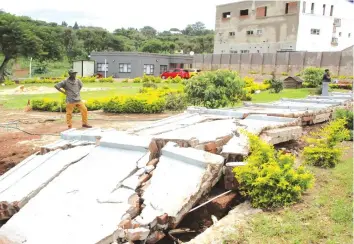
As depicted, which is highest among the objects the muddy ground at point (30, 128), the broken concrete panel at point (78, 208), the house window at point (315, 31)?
the house window at point (315, 31)

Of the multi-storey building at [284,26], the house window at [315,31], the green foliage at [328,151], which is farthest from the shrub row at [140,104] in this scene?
the house window at [315,31]

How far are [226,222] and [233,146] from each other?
1.61m

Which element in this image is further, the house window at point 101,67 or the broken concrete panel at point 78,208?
the house window at point 101,67

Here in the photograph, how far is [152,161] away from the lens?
545 centimetres

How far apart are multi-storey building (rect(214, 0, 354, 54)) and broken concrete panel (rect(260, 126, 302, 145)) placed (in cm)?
3249

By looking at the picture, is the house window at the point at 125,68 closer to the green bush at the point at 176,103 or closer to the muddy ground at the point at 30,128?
the muddy ground at the point at 30,128

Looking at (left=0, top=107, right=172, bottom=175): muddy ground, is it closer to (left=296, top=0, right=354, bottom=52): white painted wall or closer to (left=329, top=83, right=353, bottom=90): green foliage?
(left=329, top=83, right=353, bottom=90): green foliage

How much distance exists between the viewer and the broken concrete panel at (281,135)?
6.46 metres

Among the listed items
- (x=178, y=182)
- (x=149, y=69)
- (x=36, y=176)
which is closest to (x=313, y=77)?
(x=178, y=182)

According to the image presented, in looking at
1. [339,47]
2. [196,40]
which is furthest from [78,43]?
[339,47]

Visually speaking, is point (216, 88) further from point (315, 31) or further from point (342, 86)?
point (315, 31)

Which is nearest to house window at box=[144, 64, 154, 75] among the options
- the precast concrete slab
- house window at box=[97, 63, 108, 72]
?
house window at box=[97, 63, 108, 72]

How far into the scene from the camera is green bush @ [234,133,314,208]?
4.56 metres

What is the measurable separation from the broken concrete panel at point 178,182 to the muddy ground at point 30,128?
372cm
